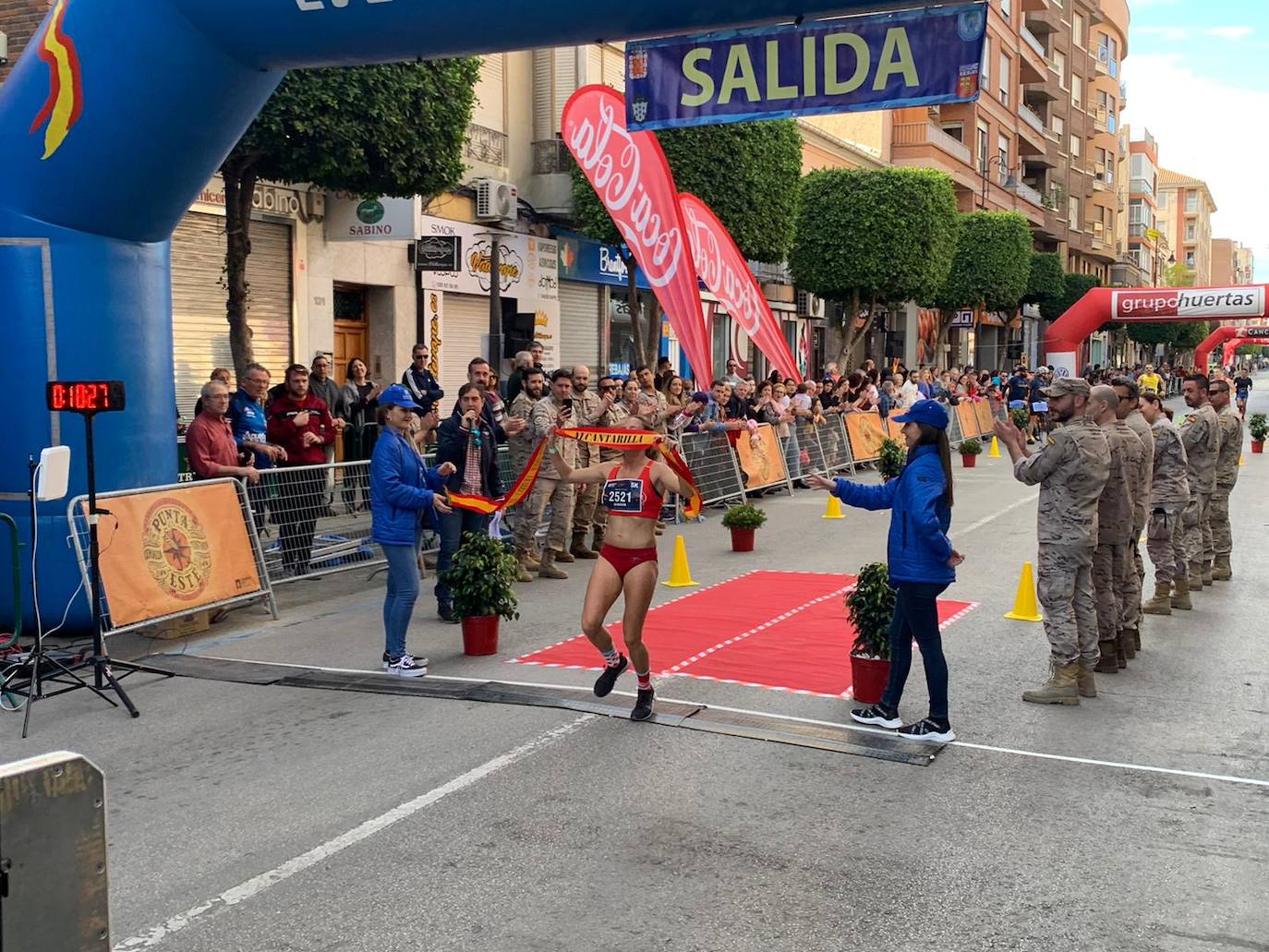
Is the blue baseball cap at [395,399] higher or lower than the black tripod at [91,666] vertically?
higher

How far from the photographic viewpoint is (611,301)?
92.9 feet

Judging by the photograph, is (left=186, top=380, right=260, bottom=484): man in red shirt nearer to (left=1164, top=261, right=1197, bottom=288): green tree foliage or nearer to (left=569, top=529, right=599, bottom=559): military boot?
(left=569, top=529, right=599, bottom=559): military boot

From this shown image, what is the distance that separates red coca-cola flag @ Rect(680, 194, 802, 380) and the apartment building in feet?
480

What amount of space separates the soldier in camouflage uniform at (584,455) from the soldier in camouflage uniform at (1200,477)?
18.2 feet

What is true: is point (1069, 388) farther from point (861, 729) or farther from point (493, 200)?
point (493, 200)

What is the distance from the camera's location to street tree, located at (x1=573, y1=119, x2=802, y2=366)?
22.8 metres

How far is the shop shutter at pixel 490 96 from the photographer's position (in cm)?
2278

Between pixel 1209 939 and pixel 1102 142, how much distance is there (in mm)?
83623

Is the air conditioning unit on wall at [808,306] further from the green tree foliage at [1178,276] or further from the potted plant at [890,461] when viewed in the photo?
the green tree foliage at [1178,276]

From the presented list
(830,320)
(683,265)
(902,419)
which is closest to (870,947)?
(902,419)

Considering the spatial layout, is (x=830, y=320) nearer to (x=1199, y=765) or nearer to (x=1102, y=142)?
(x=1199, y=765)

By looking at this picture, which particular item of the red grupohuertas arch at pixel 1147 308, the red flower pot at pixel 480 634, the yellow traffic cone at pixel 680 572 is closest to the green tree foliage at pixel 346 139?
the yellow traffic cone at pixel 680 572

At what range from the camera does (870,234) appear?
32531 mm

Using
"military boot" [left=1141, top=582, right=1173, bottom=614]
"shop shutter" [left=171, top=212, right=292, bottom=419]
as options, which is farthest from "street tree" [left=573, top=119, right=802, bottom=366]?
"military boot" [left=1141, top=582, right=1173, bottom=614]
